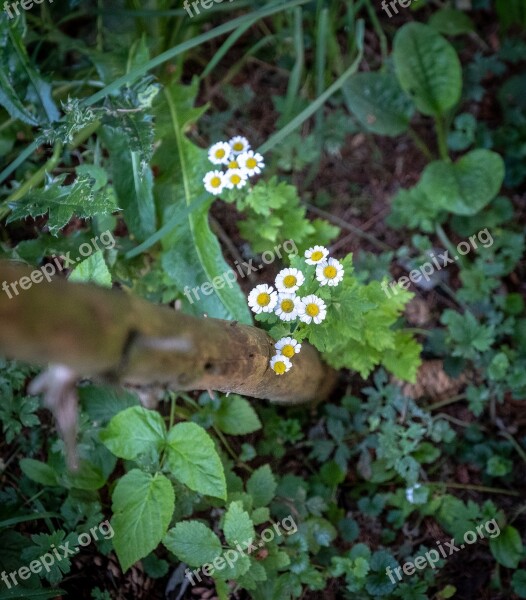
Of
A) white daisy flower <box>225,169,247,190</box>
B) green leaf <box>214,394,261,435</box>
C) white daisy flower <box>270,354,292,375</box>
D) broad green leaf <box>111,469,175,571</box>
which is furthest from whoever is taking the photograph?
green leaf <box>214,394,261,435</box>

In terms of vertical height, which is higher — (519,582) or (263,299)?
(263,299)

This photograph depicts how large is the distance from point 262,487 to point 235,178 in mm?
861

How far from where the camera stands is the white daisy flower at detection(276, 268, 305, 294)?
1402 millimetres

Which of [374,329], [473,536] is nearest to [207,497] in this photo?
[374,329]

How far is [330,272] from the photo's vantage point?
144cm

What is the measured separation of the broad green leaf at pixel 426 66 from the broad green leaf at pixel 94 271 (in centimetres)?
137

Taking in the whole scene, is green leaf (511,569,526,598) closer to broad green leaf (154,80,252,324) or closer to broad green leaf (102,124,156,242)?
broad green leaf (154,80,252,324)

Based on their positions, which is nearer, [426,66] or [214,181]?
[214,181]

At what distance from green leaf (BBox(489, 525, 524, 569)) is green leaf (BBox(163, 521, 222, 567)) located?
868mm

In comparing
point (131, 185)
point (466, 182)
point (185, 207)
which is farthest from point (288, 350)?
point (466, 182)

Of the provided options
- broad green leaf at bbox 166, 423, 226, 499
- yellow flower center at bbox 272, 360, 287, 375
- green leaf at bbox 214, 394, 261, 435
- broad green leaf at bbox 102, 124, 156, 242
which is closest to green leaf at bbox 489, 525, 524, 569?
green leaf at bbox 214, 394, 261, 435

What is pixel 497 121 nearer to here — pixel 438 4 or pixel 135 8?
pixel 438 4

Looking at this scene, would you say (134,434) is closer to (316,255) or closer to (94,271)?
(94,271)

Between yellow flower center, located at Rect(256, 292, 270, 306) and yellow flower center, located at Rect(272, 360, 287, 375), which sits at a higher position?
yellow flower center, located at Rect(256, 292, 270, 306)
